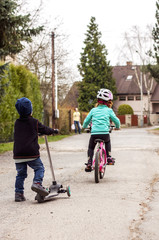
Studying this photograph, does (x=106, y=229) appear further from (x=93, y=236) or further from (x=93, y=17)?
(x=93, y=17)

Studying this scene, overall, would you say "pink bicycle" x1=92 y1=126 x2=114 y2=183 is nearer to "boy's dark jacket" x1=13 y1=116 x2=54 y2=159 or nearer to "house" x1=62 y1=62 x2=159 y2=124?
"boy's dark jacket" x1=13 y1=116 x2=54 y2=159

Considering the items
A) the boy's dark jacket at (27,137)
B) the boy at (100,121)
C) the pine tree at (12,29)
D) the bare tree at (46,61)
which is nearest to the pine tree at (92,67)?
the bare tree at (46,61)

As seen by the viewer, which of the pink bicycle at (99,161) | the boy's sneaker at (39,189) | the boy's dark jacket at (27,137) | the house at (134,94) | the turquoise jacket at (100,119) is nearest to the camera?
the boy's sneaker at (39,189)

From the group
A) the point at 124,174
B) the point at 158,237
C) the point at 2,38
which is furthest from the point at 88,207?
the point at 2,38

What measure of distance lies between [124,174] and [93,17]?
54.0m

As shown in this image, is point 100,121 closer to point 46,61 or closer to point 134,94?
point 46,61

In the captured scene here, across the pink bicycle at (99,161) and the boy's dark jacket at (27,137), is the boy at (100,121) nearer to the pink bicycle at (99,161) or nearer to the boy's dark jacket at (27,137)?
the pink bicycle at (99,161)

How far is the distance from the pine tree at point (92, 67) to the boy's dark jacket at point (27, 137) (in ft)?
173

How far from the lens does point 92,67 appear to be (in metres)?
59.3

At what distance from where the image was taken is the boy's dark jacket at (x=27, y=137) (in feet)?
20.3

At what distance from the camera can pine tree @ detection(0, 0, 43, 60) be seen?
1243 centimetres

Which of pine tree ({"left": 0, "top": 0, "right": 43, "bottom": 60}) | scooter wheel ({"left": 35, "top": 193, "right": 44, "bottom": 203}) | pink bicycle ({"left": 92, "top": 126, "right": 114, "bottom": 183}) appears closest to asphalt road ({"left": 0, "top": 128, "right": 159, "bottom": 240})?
scooter wheel ({"left": 35, "top": 193, "right": 44, "bottom": 203})

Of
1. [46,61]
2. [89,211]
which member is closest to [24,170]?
[89,211]

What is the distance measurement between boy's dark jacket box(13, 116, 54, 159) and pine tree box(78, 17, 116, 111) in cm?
5269
